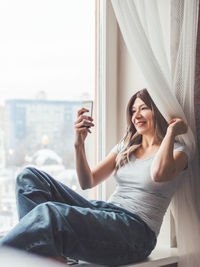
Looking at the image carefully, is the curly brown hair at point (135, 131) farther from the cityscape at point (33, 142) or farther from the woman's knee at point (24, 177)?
the woman's knee at point (24, 177)

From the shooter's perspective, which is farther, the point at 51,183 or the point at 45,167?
the point at 45,167

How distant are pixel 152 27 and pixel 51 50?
1.81 ft

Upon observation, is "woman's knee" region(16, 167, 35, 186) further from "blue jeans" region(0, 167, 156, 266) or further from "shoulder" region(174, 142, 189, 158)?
"shoulder" region(174, 142, 189, 158)

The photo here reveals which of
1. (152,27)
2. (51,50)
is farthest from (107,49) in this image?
(152,27)

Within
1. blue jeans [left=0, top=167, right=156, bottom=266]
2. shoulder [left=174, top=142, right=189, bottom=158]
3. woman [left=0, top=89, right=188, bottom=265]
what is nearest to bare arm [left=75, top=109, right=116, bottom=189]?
woman [left=0, top=89, right=188, bottom=265]

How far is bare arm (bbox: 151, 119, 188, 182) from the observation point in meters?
1.51

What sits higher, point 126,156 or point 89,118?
point 89,118

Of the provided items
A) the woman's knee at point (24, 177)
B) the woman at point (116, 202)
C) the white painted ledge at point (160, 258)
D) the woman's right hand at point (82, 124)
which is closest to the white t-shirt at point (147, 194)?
the woman at point (116, 202)

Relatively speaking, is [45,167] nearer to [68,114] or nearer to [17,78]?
[68,114]

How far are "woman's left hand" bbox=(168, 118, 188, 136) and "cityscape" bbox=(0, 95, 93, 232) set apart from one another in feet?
2.07

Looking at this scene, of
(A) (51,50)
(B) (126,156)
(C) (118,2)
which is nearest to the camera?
(C) (118,2)

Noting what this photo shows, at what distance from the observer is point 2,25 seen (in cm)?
183

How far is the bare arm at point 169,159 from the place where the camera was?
1512 mm

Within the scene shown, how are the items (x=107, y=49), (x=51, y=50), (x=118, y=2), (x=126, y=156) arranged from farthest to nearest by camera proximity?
(x=107, y=49) < (x=51, y=50) < (x=126, y=156) < (x=118, y=2)
